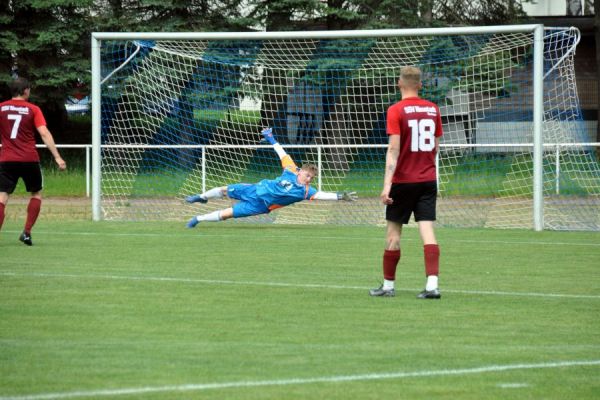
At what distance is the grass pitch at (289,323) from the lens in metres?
6.41

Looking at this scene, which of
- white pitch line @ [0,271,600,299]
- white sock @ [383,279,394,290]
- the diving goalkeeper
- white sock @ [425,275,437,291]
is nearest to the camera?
white sock @ [425,275,437,291]

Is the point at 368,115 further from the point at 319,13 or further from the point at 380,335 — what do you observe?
the point at 380,335

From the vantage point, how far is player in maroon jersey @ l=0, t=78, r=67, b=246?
1462 cm

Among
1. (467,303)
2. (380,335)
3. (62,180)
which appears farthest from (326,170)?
(380,335)

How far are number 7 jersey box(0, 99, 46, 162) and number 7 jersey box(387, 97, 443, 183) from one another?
6306 mm

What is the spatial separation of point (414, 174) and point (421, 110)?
0.56 metres

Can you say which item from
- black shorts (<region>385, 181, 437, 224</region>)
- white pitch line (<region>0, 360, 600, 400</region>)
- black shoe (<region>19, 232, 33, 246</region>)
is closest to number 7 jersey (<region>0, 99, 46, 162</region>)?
black shoe (<region>19, 232, 33, 246</region>)

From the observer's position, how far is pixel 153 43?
21.2m

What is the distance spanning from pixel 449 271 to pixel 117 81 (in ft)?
51.2

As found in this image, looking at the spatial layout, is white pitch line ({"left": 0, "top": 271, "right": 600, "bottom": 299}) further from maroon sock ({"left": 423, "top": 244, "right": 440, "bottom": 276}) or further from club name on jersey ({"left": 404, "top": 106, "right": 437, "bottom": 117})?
club name on jersey ({"left": 404, "top": 106, "right": 437, "bottom": 117})

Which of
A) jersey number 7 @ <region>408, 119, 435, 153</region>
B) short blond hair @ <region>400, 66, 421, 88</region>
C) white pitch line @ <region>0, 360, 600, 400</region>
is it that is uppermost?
short blond hair @ <region>400, 66, 421, 88</region>

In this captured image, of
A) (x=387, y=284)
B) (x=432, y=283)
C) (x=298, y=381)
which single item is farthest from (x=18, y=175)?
(x=298, y=381)

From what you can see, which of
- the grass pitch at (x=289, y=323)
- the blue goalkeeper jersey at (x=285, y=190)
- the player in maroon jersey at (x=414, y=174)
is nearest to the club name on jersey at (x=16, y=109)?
the grass pitch at (x=289, y=323)

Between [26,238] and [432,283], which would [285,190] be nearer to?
[26,238]
